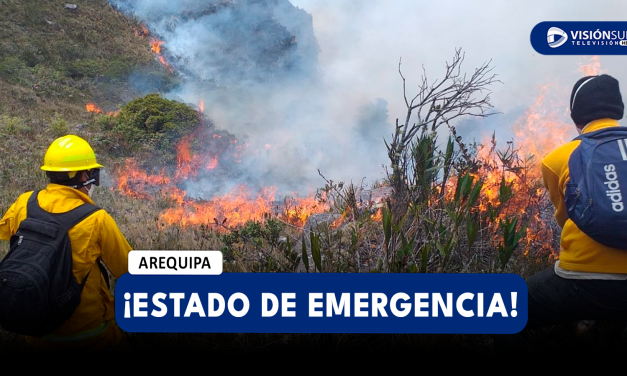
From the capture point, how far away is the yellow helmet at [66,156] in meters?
2.23

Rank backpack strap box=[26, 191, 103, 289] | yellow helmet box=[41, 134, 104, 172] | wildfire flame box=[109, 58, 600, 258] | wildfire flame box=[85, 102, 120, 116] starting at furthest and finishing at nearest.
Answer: wildfire flame box=[85, 102, 120, 116] → wildfire flame box=[109, 58, 600, 258] → yellow helmet box=[41, 134, 104, 172] → backpack strap box=[26, 191, 103, 289]

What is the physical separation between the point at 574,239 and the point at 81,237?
2.26 m

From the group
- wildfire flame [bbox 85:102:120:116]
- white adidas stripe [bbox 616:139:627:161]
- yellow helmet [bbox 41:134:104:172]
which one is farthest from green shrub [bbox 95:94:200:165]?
white adidas stripe [bbox 616:139:627:161]

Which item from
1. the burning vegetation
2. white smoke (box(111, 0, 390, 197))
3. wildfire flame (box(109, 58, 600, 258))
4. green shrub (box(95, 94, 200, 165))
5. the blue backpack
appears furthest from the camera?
white smoke (box(111, 0, 390, 197))

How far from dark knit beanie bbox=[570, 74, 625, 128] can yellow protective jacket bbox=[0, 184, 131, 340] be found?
7.55ft

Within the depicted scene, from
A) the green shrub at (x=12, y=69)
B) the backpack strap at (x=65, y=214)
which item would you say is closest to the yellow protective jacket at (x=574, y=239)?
the backpack strap at (x=65, y=214)

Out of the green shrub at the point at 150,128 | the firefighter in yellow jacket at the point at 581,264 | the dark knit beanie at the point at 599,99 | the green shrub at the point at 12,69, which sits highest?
the green shrub at the point at 12,69

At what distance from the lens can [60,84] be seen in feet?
56.0

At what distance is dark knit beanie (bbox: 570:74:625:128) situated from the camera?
7.02 feet

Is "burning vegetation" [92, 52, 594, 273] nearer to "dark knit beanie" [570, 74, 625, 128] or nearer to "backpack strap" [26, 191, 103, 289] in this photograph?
"dark knit beanie" [570, 74, 625, 128]

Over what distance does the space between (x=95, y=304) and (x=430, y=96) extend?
3.22 meters

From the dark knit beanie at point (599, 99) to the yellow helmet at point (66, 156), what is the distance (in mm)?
2407

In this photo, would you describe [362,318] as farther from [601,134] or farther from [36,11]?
[36,11]

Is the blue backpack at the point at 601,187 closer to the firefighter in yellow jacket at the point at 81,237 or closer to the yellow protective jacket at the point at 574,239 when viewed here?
the yellow protective jacket at the point at 574,239
